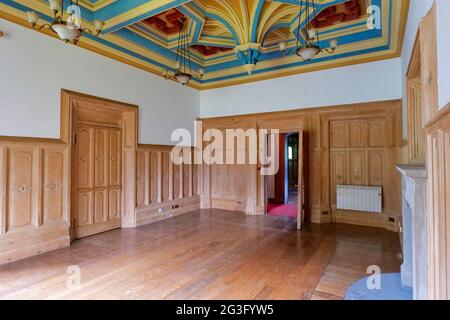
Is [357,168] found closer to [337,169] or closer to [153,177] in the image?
[337,169]

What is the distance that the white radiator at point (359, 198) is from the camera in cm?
528

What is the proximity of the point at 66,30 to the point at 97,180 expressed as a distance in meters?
2.86

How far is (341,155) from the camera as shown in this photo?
583 centimetres

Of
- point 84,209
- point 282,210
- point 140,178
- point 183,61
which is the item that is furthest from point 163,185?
point 282,210

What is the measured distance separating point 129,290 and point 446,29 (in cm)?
355

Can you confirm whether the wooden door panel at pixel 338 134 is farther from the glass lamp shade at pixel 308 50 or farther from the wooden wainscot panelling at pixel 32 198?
the wooden wainscot panelling at pixel 32 198

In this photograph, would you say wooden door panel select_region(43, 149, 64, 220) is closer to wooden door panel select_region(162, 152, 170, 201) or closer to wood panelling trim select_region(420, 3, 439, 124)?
wooden door panel select_region(162, 152, 170, 201)

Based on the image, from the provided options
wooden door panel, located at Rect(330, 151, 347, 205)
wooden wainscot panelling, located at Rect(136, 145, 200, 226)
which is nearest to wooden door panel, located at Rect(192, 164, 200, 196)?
wooden wainscot panelling, located at Rect(136, 145, 200, 226)

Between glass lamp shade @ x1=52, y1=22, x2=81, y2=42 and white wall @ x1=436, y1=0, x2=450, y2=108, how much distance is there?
12.3ft

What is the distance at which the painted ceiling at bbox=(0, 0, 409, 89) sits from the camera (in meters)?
4.06

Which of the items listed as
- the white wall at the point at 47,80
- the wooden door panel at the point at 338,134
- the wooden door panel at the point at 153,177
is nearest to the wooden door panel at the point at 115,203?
the wooden door panel at the point at 153,177

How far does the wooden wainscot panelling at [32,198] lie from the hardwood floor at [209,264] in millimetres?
252

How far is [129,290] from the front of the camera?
9.14ft

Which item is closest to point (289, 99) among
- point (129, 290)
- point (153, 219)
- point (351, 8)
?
point (351, 8)
